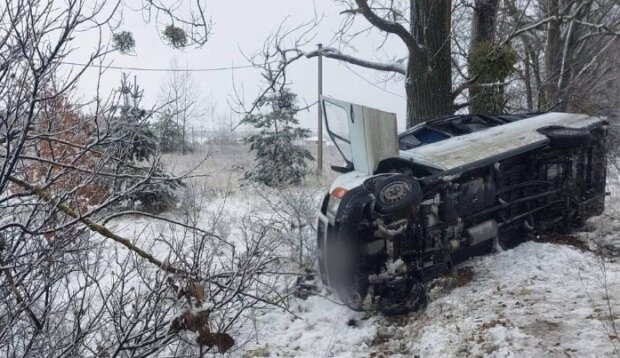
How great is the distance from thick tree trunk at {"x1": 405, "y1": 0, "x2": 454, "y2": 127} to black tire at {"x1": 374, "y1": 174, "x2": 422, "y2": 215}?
14.5 feet

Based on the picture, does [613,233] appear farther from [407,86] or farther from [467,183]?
[407,86]

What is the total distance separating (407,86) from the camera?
9.05 m

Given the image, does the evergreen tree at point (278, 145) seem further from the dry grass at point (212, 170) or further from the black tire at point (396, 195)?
the black tire at point (396, 195)

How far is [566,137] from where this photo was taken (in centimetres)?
593

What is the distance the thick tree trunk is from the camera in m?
8.90

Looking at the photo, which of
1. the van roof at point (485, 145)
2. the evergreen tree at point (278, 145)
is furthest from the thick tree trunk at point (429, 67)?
the evergreen tree at point (278, 145)

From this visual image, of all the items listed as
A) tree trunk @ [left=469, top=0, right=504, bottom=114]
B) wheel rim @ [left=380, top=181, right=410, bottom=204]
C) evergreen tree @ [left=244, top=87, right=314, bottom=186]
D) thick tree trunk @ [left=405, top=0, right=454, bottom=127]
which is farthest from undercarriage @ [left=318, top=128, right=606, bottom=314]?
evergreen tree @ [left=244, top=87, right=314, bottom=186]

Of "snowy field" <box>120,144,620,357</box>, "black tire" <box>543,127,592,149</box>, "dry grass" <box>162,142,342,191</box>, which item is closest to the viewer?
"snowy field" <box>120,144,620,357</box>

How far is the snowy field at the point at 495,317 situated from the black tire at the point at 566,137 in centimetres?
118

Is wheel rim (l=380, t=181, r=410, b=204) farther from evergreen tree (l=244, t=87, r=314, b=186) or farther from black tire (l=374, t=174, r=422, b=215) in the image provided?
evergreen tree (l=244, t=87, r=314, b=186)

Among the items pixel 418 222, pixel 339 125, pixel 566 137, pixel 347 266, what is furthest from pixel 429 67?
pixel 347 266

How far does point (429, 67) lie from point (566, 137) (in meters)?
3.40

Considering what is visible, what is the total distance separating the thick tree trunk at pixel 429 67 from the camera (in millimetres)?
8898

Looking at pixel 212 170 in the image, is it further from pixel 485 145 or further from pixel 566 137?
pixel 566 137
